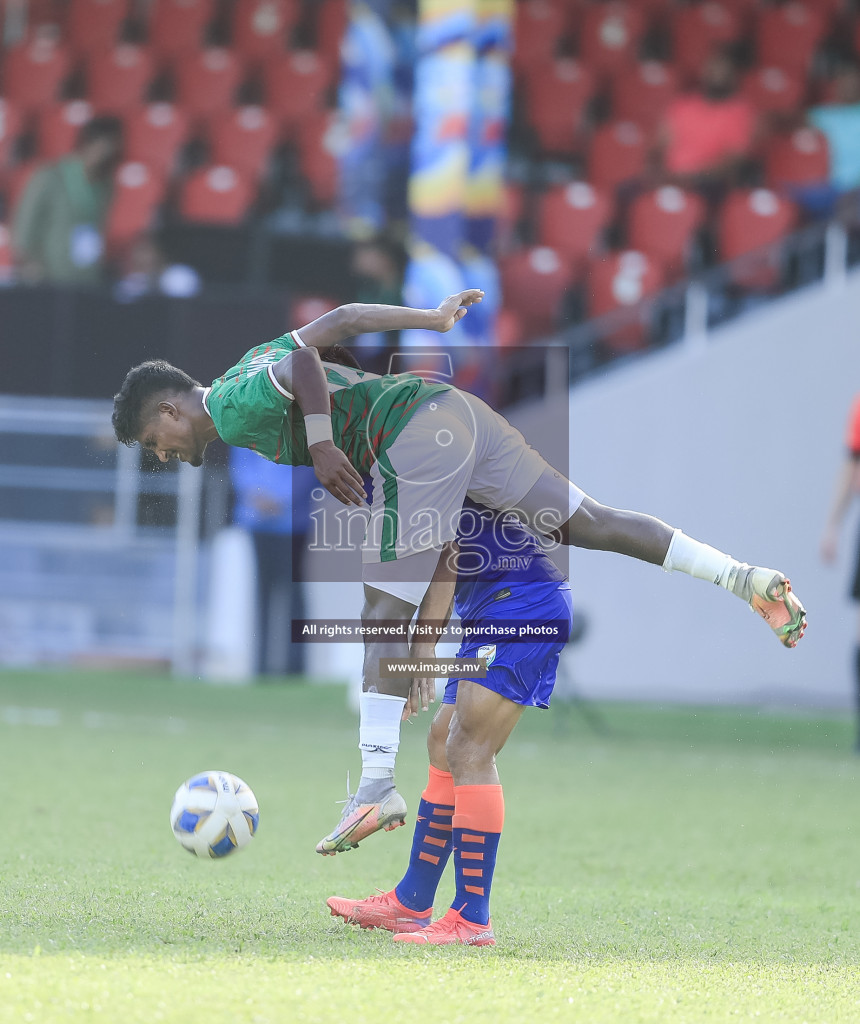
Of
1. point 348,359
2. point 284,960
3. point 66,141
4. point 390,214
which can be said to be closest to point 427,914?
point 284,960

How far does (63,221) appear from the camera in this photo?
1075cm

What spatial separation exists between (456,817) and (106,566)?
7.58 m

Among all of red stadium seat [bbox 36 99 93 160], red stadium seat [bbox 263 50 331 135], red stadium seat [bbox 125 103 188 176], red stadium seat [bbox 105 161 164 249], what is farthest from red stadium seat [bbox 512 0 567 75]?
red stadium seat [bbox 36 99 93 160]

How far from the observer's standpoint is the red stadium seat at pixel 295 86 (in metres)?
14.4

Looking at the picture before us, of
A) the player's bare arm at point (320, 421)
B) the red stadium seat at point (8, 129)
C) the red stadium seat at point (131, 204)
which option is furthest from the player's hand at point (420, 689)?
the red stadium seat at point (8, 129)

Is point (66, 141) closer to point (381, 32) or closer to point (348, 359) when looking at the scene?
point (381, 32)

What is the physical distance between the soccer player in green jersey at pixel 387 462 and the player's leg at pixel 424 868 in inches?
6.0

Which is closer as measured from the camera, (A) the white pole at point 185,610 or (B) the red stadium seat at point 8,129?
(A) the white pole at point 185,610

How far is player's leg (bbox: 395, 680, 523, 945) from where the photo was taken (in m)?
3.32

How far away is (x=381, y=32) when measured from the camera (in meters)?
12.5

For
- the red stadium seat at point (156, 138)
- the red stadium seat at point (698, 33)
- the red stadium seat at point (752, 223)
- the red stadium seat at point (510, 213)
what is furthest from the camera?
the red stadium seat at point (698, 33)

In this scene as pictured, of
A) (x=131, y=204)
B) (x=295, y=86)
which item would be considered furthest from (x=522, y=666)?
(x=295, y=86)

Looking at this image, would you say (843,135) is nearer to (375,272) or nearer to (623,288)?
(623,288)

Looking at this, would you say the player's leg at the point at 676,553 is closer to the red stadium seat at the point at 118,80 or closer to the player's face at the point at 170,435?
the player's face at the point at 170,435
